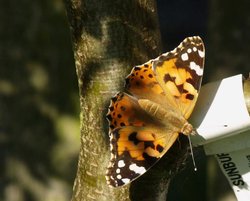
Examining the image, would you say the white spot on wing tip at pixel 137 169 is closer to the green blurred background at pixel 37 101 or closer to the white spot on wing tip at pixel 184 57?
the white spot on wing tip at pixel 184 57

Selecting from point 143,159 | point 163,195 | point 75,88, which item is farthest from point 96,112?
point 75,88

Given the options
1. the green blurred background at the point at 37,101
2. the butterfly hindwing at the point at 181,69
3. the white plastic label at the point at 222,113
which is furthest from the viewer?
the green blurred background at the point at 37,101

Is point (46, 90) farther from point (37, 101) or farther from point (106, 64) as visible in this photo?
point (106, 64)

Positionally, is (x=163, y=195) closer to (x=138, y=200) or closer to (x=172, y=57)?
(x=138, y=200)

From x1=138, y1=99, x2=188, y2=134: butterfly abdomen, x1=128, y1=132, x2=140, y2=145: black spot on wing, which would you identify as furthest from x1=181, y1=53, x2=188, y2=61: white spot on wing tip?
x1=128, y1=132, x2=140, y2=145: black spot on wing

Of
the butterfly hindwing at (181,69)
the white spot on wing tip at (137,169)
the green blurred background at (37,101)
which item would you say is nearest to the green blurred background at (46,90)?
the green blurred background at (37,101)

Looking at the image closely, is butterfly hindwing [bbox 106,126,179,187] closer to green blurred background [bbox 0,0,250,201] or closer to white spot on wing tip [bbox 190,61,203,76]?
white spot on wing tip [bbox 190,61,203,76]
